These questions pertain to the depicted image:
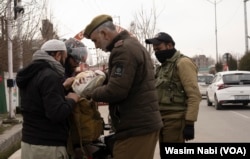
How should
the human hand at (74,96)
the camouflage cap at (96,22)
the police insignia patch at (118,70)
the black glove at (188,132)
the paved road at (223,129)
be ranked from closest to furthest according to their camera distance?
the police insignia patch at (118,70)
the camouflage cap at (96,22)
the human hand at (74,96)
the black glove at (188,132)
the paved road at (223,129)

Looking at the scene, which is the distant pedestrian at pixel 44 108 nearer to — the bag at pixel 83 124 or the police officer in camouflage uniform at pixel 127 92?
the bag at pixel 83 124

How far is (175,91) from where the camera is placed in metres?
4.44

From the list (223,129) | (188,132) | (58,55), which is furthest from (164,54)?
(223,129)

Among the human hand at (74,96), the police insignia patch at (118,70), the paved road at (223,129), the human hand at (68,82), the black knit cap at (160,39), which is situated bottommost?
the paved road at (223,129)

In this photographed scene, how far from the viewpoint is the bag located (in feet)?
11.0

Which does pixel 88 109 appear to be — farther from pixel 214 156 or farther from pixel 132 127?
pixel 214 156

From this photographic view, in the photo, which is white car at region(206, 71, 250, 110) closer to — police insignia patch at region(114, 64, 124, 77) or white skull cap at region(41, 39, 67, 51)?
white skull cap at region(41, 39, 67, 51)

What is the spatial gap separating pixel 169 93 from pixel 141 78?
130cm

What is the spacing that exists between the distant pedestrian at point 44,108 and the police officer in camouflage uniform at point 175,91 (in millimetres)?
1316

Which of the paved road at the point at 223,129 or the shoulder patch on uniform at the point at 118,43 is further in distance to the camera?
the paved road at the point at 223,129

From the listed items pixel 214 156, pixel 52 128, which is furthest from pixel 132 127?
pixel 214 156

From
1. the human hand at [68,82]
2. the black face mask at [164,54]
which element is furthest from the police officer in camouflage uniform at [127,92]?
the black face mask at [164,54]

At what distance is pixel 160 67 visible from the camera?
4.68m

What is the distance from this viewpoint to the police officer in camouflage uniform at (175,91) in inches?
170
